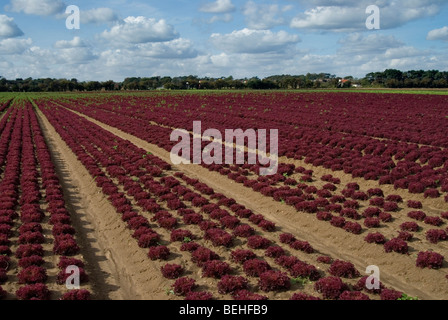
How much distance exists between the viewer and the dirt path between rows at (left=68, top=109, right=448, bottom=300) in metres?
10.2

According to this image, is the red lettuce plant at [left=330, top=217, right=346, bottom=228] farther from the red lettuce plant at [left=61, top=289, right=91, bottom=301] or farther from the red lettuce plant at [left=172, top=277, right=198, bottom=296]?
the red lettuce plant at [left=61, top=289, right=91, bottom=301]

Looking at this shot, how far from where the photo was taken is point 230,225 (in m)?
14.1

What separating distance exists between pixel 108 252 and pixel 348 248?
337 inches

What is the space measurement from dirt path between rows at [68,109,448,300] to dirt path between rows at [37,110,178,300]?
5.77 m

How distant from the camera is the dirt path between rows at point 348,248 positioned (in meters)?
10.2

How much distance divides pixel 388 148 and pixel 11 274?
23552 millimetres


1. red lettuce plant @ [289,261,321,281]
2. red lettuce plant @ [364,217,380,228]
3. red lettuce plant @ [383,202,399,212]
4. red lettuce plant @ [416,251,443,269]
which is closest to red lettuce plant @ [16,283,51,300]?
red lettuce plant @ [289,261,321,281]

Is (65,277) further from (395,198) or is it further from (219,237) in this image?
(395,198)

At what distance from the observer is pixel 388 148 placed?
2512 cm

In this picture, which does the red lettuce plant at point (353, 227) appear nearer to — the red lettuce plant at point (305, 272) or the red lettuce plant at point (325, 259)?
the red lettuce plant at point (325, 259)

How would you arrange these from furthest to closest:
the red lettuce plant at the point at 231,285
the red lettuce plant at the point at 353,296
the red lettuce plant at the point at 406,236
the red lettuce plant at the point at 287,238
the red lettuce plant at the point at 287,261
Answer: the red lettuce plant at the point at 287,238 → the red lettuce plant at the point at 406,236 → the red lettuce plant at the point at 287,261 → the red lettuce plant at the point at 231,285 → the red lettuce plant at the point at 353,296

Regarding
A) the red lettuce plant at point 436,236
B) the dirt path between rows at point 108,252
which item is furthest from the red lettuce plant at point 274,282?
the red lettuce plant at point 436,236

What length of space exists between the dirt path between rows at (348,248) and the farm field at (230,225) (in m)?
0.05
